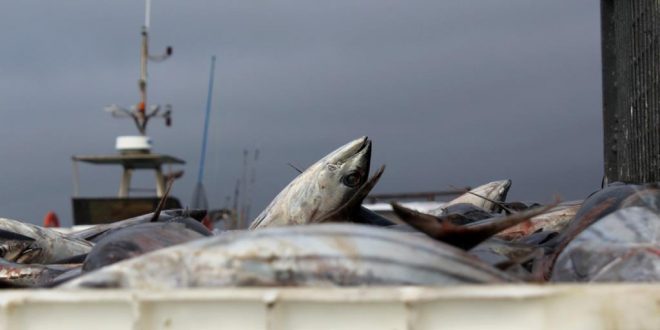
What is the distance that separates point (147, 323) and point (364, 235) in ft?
1.58

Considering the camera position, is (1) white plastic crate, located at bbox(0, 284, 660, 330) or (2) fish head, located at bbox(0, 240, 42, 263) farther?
(2) fish head, located at bbox(0, 240, 42, 263)

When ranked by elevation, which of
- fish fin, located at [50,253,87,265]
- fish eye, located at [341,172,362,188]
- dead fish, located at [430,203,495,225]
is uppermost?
fish eye, located at [341,172,362,188]

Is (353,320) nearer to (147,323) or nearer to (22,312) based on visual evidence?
(147,323)

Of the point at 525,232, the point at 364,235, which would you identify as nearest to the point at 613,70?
the point at 525,232

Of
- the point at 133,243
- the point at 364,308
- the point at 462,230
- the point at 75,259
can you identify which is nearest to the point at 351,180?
the point at 75,259

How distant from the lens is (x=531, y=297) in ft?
4.75

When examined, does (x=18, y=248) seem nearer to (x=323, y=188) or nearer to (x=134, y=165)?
(x=323, y=188)

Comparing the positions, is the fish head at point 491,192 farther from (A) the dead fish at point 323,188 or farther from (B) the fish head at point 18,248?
(B) the fish head at point 18,248

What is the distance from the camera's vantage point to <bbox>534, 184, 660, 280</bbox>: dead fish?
2252 mm

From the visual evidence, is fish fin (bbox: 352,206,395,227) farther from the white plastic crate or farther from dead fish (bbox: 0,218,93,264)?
the white plastic crate

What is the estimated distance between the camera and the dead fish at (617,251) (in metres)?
1.91

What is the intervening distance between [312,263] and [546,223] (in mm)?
2061

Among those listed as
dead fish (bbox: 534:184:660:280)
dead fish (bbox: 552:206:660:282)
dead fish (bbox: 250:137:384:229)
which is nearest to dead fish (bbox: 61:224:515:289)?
dead fish (bbox: 552:206:660:282)

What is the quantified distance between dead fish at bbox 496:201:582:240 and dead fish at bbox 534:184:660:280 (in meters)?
0.56
